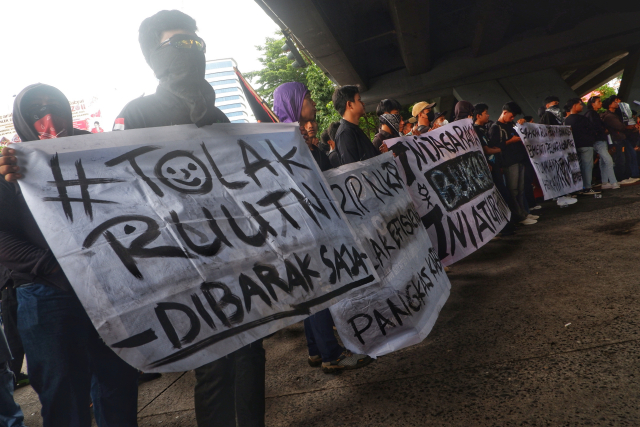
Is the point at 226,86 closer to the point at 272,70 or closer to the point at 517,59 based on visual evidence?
the point at 272,70

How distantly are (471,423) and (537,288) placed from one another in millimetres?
2002

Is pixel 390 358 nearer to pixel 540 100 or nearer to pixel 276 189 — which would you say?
pixel 276 189

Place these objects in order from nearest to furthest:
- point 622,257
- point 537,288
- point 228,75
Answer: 1. point 537,288
2. point 622,257
3. point 228,75

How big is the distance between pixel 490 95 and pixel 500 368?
13281 mm

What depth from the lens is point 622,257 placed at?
3.88 metres

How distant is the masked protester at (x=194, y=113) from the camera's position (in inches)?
72.6

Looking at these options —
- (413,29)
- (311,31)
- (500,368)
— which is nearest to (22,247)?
(500,368)

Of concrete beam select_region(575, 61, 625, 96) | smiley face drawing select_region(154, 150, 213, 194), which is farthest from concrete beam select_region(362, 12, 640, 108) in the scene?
smiley face drawing select_region(154, 150, 213, 194)

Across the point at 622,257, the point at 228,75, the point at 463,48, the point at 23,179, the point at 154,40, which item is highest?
the point at 228,75

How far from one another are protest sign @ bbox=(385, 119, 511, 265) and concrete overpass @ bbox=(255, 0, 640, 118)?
6349 millimetres

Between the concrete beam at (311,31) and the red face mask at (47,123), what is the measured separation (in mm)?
6070

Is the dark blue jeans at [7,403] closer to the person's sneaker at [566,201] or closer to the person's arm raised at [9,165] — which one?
the person's arm raised at [9,165]

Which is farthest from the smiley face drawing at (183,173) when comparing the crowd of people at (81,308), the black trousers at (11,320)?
the black trousers at (11,320)

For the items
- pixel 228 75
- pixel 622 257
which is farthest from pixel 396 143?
pixel 228 75
